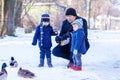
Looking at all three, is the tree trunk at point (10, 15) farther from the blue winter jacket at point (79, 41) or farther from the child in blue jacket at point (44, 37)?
the blue winter jacket at point (79, 41)

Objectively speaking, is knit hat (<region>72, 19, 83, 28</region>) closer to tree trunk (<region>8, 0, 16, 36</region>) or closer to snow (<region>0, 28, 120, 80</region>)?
snow (<region>0, 28, 120, 80</region>)

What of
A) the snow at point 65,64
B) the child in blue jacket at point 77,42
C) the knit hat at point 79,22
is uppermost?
the knit hat at point 79,22

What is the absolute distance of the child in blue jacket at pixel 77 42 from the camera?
38.0ft

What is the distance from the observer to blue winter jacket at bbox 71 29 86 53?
11586 millimetres

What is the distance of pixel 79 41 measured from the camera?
11.6 meters

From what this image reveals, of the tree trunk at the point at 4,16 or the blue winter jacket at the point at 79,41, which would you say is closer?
the blue winter jacket at the point at 79,41

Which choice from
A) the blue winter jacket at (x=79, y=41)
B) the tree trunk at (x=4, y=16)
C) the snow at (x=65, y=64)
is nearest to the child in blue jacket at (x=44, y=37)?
the snow at (x=65, y=64)

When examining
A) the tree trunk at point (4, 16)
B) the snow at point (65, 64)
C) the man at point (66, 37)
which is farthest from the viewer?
the tree trunk at point (4, 16)

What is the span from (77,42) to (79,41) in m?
0.06

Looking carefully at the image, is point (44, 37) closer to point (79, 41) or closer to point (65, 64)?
point (65, 64)

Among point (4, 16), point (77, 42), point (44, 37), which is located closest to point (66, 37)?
point (77, 42)

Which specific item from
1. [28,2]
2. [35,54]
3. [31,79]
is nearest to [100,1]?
[28,2]

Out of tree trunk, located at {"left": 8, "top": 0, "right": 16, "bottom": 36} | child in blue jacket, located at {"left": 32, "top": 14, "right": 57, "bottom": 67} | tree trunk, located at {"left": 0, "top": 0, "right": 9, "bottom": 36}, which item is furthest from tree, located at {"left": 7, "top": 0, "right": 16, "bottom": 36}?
child in blue jacket, located at {"left": 32, "top": 14, "right": 57, "bottom": 67}

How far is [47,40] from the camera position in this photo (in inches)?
496
